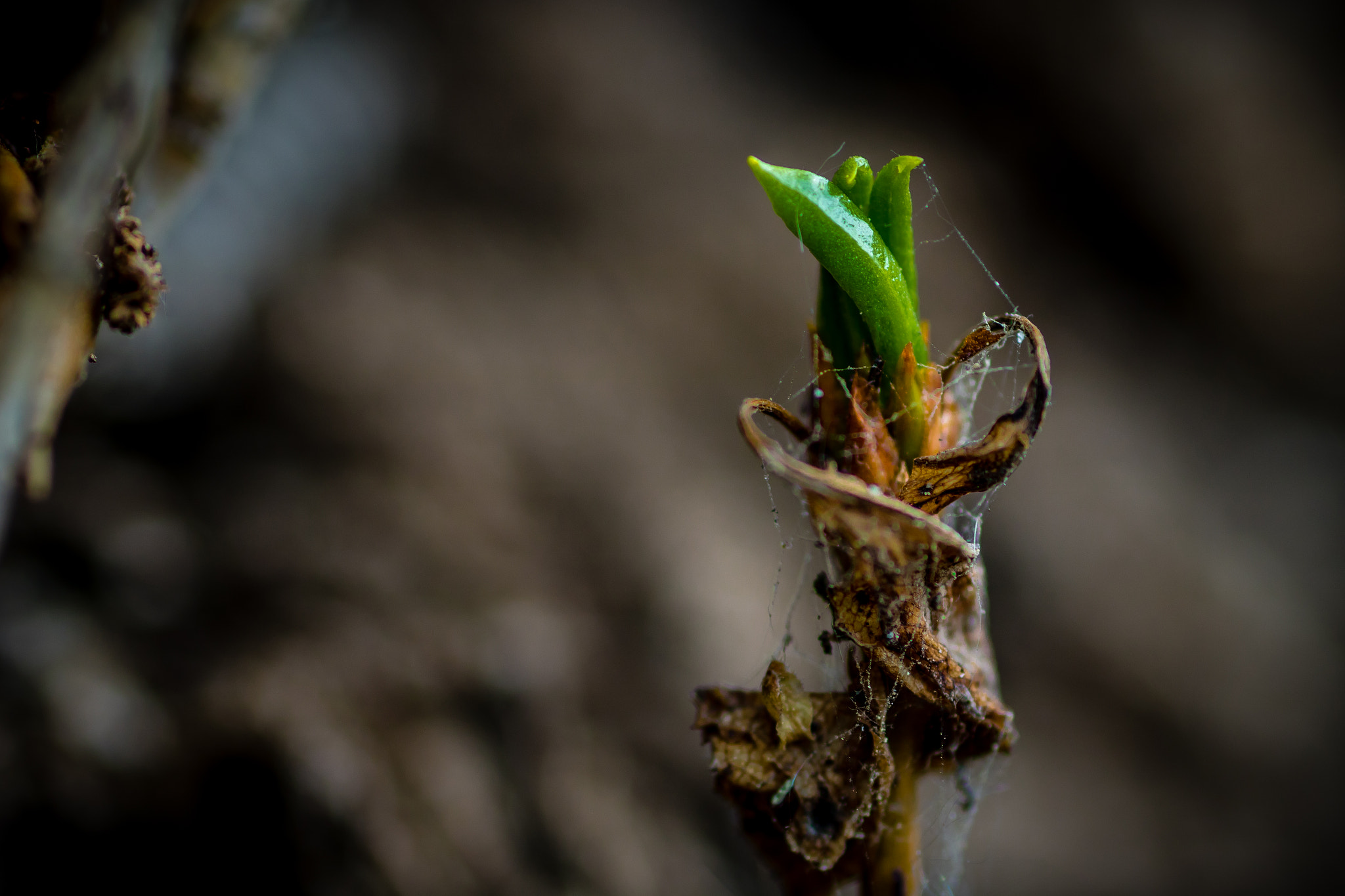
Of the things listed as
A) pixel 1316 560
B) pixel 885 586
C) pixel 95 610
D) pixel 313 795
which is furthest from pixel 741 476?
pixel 1316 560

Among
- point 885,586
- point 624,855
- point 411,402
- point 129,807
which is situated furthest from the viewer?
point 411,402

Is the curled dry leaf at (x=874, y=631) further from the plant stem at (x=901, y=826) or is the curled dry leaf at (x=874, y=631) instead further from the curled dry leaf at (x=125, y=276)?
the curled dry leaf at (x=125, y=276)

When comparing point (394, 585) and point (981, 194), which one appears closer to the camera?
point (394, 585)

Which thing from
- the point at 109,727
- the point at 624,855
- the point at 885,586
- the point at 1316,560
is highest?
the point at 109,727

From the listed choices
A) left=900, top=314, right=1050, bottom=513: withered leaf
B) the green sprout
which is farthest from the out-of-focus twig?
left=900, top=314, right=1050, bottom=513: withered leaf

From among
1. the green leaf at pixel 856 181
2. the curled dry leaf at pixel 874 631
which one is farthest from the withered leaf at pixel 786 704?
the green leaf at pixel 856 181

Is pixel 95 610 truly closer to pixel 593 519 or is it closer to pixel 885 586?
pixel 593 519
